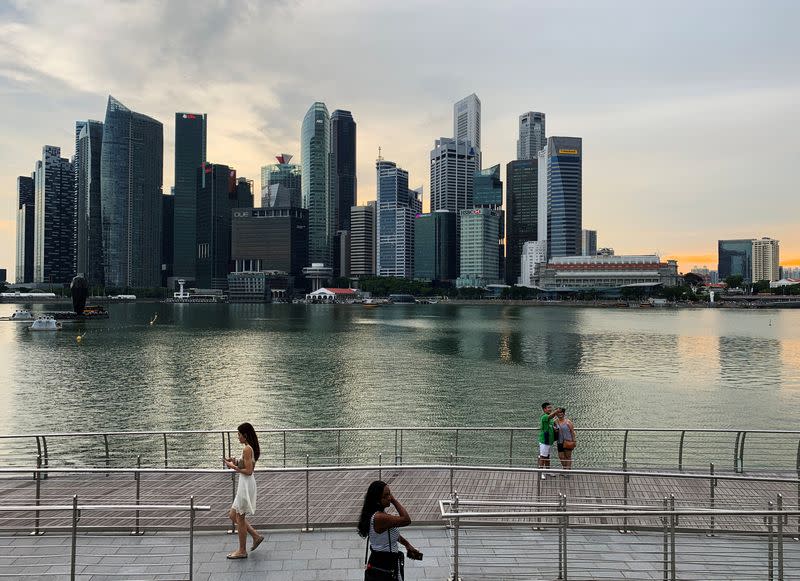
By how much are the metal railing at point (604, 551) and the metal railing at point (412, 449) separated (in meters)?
14.6

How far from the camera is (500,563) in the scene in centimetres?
1008

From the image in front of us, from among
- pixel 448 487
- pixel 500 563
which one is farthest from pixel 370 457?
pixel 500 563

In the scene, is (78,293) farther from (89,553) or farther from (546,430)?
(89,553)

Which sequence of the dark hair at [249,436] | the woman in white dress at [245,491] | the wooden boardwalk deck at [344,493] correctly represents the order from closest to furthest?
the woman in white dress at [245,491], the dark hair at [249,436], the wooden boardwalk deck at [344,493]

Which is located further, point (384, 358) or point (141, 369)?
point (384, 358)

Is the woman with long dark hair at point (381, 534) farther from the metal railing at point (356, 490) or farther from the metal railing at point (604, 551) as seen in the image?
the metal railing at point (356, 490)

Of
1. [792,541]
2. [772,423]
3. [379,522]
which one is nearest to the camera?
[379,522]

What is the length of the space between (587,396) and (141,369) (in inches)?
1757

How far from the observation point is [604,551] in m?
10.6

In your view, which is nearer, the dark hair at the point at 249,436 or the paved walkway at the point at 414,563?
the paved walkway at the point at 414,563

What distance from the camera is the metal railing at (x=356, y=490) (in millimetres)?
12359

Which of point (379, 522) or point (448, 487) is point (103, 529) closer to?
point (379, 522)

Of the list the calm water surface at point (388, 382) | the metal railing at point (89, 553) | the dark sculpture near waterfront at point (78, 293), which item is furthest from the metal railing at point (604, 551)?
the dark sculpture near waterfront at point (78, 293)

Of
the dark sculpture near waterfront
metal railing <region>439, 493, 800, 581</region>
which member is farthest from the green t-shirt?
the dark sculpture near waterfront
